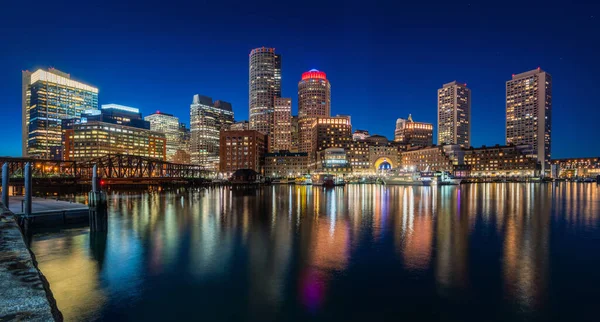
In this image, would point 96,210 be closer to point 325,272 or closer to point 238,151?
point 325,272

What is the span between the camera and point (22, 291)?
284 inches

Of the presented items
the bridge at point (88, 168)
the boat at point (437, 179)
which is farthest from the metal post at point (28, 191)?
the boat at point (437, 179)

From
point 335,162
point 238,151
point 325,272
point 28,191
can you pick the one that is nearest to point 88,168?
point 238,151

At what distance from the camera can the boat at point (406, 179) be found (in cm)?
13555

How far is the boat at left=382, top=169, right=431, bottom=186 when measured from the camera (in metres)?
136

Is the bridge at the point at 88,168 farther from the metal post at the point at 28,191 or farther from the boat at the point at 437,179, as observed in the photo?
the boat at the point at 437,179

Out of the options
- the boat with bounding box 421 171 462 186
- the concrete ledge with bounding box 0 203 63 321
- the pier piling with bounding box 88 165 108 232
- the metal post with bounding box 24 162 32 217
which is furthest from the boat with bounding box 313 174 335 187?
the concrete ledge with bounding box 0 203 63 321

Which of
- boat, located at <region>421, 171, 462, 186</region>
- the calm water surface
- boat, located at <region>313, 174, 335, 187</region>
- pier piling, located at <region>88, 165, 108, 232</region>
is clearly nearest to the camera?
the calm water surface

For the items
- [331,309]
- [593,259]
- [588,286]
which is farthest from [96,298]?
[593,259]

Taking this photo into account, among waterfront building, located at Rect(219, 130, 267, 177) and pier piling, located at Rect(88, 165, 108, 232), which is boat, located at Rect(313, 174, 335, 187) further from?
pier piling, located at Rect(88, 165, 108, 232)

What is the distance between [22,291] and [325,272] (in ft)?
40.8

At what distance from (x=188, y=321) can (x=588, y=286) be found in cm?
1752

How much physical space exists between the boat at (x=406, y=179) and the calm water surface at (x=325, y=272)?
108203 millimetres

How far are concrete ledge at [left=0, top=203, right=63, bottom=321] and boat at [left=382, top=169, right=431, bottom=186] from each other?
449 ft
